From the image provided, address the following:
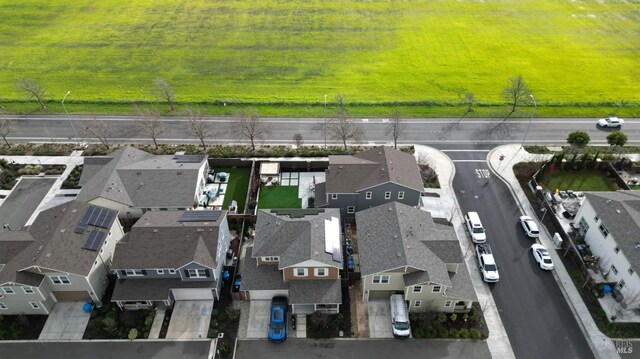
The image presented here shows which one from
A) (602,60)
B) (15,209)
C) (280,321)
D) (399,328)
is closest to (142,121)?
(15,209)

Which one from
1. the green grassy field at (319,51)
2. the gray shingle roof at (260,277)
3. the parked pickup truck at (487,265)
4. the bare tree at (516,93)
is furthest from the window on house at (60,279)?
the bare tree at (516,93)

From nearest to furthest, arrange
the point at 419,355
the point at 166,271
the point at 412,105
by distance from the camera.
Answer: the point at 419,355, the point at 166,271, the point at 412,105

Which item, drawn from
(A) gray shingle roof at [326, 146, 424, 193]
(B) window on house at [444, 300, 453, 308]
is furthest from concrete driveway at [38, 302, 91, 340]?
(B) window on house at [444, 300, 453, 308]

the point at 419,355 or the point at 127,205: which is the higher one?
the point at 127,205

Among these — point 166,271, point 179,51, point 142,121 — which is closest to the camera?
point 166,271

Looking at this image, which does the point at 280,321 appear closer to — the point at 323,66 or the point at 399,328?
the point at 399,328

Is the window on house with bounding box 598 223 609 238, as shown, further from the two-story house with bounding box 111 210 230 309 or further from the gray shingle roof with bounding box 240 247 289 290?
the two-story house with bounding box 111 210 230 309

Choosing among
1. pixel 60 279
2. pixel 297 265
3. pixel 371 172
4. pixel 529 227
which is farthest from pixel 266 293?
pixel 529 227

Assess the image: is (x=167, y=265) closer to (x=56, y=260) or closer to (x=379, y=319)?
(x=56, y=260)
